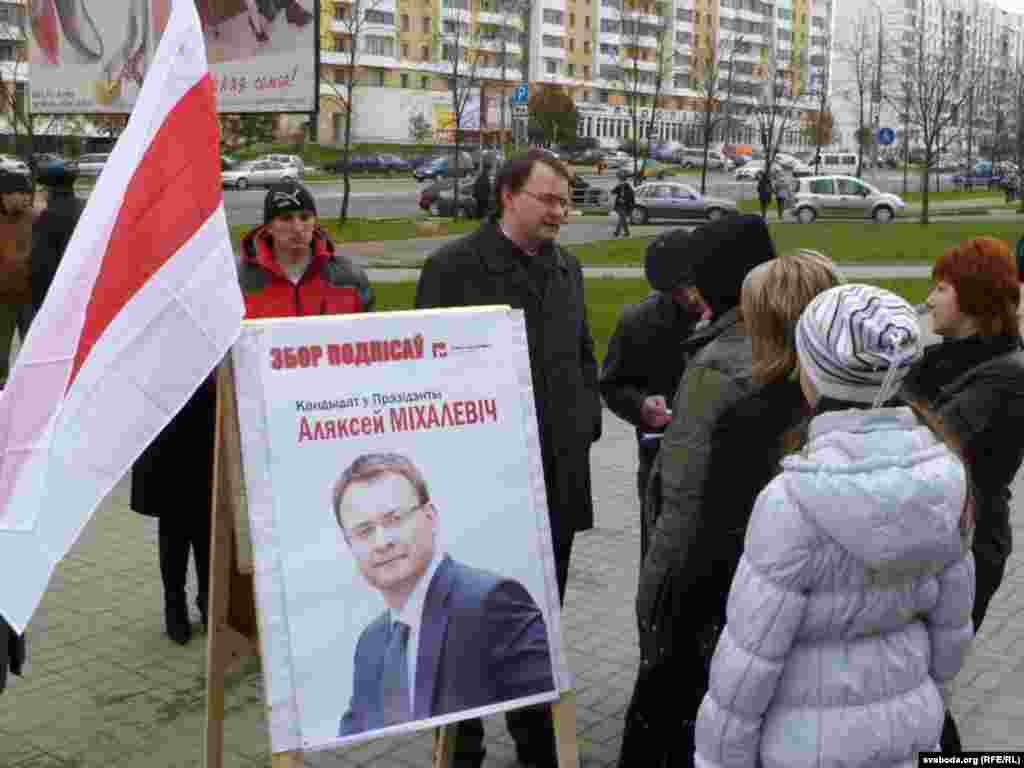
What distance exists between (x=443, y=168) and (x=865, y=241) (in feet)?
100.0

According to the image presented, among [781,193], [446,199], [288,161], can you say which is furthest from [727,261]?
[288,161]

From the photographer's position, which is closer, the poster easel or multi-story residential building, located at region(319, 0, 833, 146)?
the poster easel

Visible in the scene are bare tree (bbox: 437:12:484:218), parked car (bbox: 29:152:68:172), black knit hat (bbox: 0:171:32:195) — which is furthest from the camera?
bare tree (bbox: 437:12:484:218)

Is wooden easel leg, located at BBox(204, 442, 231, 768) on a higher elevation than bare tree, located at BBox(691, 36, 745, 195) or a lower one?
lower

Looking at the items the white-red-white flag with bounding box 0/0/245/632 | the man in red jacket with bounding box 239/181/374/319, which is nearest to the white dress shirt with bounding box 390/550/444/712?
the white-red-white flag with bounding box 0/0/245/632

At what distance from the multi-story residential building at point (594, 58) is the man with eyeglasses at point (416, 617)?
70181 millimetres

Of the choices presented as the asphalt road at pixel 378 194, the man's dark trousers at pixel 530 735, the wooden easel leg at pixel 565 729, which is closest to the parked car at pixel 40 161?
the asphalt road at pixel 378 194

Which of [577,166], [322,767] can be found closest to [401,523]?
[322,767]

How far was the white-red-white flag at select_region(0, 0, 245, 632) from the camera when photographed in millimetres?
2893

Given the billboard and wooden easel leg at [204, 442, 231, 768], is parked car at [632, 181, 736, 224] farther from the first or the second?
wooden easel leg at [204, 442, 231, 768]

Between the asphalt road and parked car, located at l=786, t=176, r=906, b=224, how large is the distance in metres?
10.2

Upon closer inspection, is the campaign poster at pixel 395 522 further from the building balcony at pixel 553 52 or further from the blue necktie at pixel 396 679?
the building balcony at pixel 553 52

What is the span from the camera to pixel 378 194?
50.9 m

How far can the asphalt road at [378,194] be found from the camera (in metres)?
40.2
